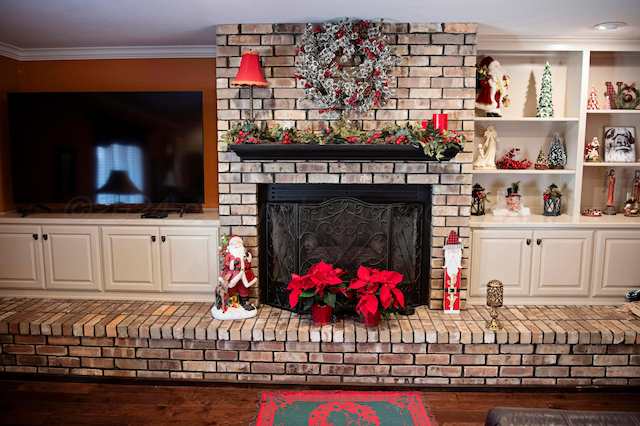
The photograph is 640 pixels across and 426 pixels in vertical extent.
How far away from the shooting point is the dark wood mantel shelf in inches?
106

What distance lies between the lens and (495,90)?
329cm

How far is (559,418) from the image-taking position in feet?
5.33

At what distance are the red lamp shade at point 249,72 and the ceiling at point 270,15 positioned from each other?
0.22 metres

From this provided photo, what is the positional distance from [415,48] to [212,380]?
244cm

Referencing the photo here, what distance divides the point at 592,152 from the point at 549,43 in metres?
0.90

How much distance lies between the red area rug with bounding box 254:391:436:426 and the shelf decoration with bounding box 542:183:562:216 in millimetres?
1724

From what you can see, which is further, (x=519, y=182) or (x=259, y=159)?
(x=519, y=182)

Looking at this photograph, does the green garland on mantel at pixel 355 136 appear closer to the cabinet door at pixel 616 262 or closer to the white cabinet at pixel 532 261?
the white cabinet at pixel 532 261

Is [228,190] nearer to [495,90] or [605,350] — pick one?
[495,90]

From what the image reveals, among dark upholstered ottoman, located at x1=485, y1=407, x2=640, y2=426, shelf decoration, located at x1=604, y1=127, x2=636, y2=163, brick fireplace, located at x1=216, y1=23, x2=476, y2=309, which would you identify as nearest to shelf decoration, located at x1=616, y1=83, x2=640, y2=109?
shelf decoration, located at x1=604, y1=127, x2=636, y2=163

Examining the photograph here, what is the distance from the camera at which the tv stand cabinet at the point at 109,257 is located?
3.26m

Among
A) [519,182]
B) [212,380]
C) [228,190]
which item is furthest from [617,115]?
[212,380]

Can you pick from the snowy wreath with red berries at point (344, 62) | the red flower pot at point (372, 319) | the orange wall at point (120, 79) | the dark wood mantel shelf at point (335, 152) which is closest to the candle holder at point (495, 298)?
the red flower pot at point (372, 319)

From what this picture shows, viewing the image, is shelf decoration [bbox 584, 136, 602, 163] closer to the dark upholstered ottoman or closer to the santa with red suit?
the dark upholstered ottoman
